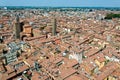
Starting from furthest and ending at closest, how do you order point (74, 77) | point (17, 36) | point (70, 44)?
1. point (17, 36)
2. point (70, 44)
3. point (74, 77)

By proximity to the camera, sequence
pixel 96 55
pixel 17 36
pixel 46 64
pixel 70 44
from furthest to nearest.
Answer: pixel 17 36
pixel 70 44
pixel 96 55
pixel 46 64

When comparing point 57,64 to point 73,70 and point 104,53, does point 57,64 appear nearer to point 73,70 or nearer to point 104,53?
point 73,70

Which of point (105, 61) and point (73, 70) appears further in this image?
point (105, 61)

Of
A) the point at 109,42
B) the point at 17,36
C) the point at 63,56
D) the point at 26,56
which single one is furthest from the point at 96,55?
the point at 17,36

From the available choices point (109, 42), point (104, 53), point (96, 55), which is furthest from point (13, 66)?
point (109, 42)

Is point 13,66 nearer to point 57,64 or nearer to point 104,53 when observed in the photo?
point 57,64

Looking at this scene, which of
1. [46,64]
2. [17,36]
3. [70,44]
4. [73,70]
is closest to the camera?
[73,70]

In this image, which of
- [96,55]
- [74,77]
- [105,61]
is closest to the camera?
[74,77]

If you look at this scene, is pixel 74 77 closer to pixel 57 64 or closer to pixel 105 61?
pixel 57 64

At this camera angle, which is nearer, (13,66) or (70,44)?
(13,66)
